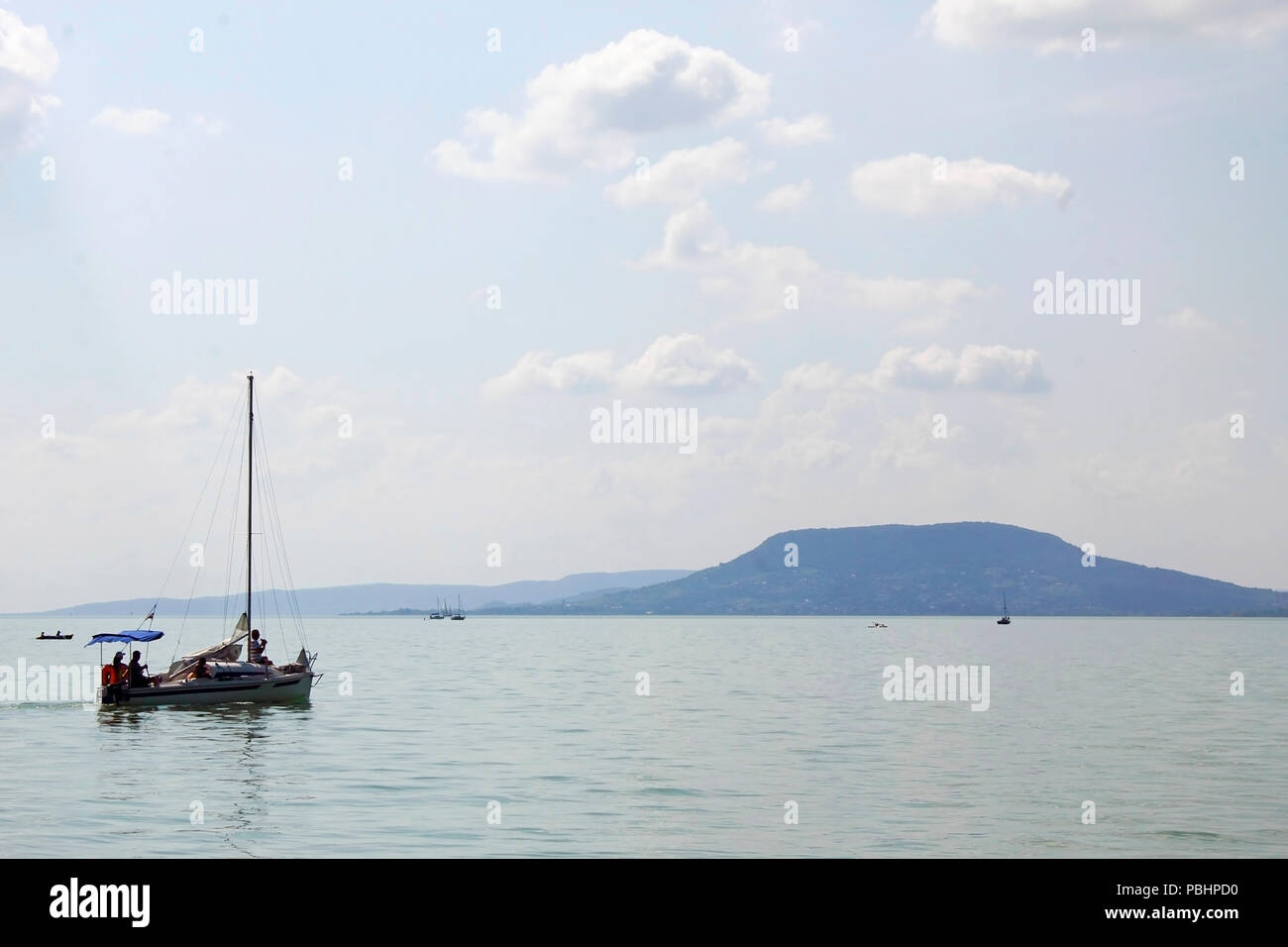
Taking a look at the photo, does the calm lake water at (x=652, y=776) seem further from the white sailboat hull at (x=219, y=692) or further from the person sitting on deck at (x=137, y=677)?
the person sitting on deck at (x=137, y=677)

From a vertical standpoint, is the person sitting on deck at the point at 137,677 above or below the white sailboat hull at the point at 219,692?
above

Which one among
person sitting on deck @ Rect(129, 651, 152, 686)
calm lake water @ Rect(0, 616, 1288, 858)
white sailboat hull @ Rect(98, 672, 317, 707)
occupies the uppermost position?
person sitting on deck @ Rect(129, 651, 152, 686)

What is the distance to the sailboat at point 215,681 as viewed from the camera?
6494 centimetres

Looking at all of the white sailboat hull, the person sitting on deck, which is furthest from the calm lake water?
the person sitting on deck

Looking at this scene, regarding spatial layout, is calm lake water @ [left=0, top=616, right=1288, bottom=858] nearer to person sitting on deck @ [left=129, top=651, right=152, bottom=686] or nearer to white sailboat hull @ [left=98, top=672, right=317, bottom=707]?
white sailboat hull @ [left=98, top=672, right=317, bottom=707]

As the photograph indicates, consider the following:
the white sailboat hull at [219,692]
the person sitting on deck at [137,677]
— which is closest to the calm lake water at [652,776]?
the white sailboat hull at [219,692]

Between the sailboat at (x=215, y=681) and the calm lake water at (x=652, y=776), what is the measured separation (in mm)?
1089

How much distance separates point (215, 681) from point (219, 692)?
24.9 inches

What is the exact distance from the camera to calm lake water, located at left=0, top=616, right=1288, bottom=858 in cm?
3228

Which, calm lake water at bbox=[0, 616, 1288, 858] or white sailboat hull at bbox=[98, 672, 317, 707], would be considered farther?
white sailboat hull at bbox=[98, 672, 317, 707]
